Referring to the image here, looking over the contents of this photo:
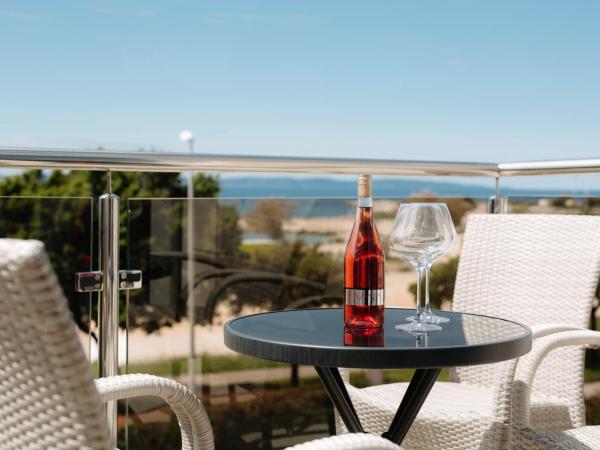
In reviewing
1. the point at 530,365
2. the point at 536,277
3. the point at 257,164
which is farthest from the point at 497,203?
the point at 530,365

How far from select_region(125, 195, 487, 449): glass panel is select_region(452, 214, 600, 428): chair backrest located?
0.31 meters

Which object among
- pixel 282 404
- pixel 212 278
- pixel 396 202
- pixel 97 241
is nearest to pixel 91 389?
pixel 97 241

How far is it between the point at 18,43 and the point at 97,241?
4772 cm

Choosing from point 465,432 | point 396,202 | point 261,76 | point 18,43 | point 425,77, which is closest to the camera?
point 465,432

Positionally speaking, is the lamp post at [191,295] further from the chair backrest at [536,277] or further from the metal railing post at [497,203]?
the metal railing post at [497,203]

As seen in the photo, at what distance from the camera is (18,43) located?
46438 mm

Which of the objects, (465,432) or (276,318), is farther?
(465,432)

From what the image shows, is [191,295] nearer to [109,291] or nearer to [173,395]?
[109,291]

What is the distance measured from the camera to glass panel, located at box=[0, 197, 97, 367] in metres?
2.54

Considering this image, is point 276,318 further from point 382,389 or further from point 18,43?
point 18,43

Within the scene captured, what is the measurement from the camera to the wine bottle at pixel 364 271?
72.1 inches

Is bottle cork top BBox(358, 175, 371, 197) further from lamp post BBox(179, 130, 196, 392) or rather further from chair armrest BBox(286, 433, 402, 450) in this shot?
lamp post BBox(179, 130, 196, 392)

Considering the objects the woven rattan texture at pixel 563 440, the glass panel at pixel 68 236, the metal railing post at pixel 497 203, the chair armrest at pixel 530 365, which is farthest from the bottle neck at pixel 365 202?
the metal railing post at pixel 497 203

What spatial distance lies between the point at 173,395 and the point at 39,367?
2.41 ft
